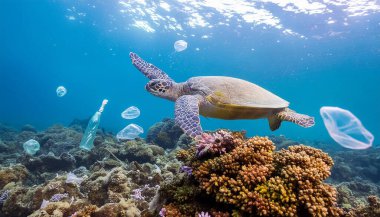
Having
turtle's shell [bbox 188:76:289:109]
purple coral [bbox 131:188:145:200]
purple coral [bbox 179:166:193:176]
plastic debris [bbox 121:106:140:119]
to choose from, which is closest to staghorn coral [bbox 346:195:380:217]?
purple coral [bbox 179:166:193:176]

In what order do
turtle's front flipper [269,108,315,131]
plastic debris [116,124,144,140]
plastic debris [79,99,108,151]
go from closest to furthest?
turtle's front flipper [269,108,315,131], plastic debris [79,99,108,151], plastic debris [116,124,144,140]

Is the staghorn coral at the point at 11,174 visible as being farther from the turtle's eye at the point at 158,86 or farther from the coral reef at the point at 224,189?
the turtle's eye at the point at 158,86

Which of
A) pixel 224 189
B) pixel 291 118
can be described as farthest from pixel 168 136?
pixel 224 189

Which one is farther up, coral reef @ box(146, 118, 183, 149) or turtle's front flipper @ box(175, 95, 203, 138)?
coral reef @ box(146, 118, 183, 149)

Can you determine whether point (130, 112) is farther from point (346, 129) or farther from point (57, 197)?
point (346, 129)

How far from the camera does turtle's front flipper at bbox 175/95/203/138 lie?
372cm

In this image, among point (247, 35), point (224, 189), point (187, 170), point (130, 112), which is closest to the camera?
point (224, 189)

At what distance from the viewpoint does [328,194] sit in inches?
91.0

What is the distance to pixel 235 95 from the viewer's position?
15.8 ft

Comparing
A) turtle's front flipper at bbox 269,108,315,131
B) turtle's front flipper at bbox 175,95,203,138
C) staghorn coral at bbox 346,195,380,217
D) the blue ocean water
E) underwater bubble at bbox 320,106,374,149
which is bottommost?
staghorn coral at bbox 346,195,380,217

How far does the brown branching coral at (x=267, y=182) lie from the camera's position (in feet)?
7.32

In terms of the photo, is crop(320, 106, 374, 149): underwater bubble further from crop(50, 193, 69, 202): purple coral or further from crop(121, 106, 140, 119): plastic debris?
crop(121, 106, 140, 119): plastic debris

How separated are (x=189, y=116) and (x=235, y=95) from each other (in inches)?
48.1

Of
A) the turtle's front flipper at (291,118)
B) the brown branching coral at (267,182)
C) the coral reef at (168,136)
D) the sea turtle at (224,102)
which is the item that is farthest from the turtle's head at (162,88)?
the coral reef at (168,136)
